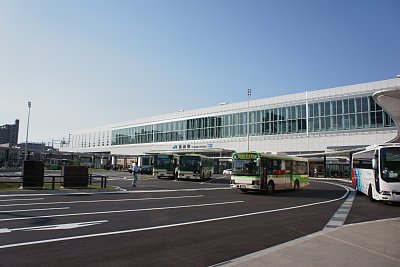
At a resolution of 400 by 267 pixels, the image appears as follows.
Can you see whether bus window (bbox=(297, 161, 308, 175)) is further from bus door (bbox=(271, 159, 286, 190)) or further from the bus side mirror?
the bus side mirror

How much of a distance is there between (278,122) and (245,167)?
49.7 meters

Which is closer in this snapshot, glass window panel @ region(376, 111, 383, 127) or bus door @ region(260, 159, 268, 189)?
bus door @ region(260, 159, 268, 189)

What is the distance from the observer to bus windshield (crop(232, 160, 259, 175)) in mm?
21734

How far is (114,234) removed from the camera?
349 inches

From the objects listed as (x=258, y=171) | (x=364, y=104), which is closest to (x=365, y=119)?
(x=364, y=104)

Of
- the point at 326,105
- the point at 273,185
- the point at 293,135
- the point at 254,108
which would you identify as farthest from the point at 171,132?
the point at 273,185

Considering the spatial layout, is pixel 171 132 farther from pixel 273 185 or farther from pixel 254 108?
pixel 273 185

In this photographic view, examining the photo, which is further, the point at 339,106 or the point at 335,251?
the point at 339,106

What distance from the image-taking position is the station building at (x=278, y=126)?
186 ft

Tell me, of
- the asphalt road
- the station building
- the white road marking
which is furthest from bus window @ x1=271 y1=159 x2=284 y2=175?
the station building

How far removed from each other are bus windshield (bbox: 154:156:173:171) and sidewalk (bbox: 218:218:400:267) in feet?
98.7

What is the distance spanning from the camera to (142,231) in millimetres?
9398

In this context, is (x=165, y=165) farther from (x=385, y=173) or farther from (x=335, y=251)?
(x=335, y=251)

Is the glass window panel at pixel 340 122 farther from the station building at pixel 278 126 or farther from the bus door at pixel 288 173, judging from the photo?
the bus door at pixel 288 173
